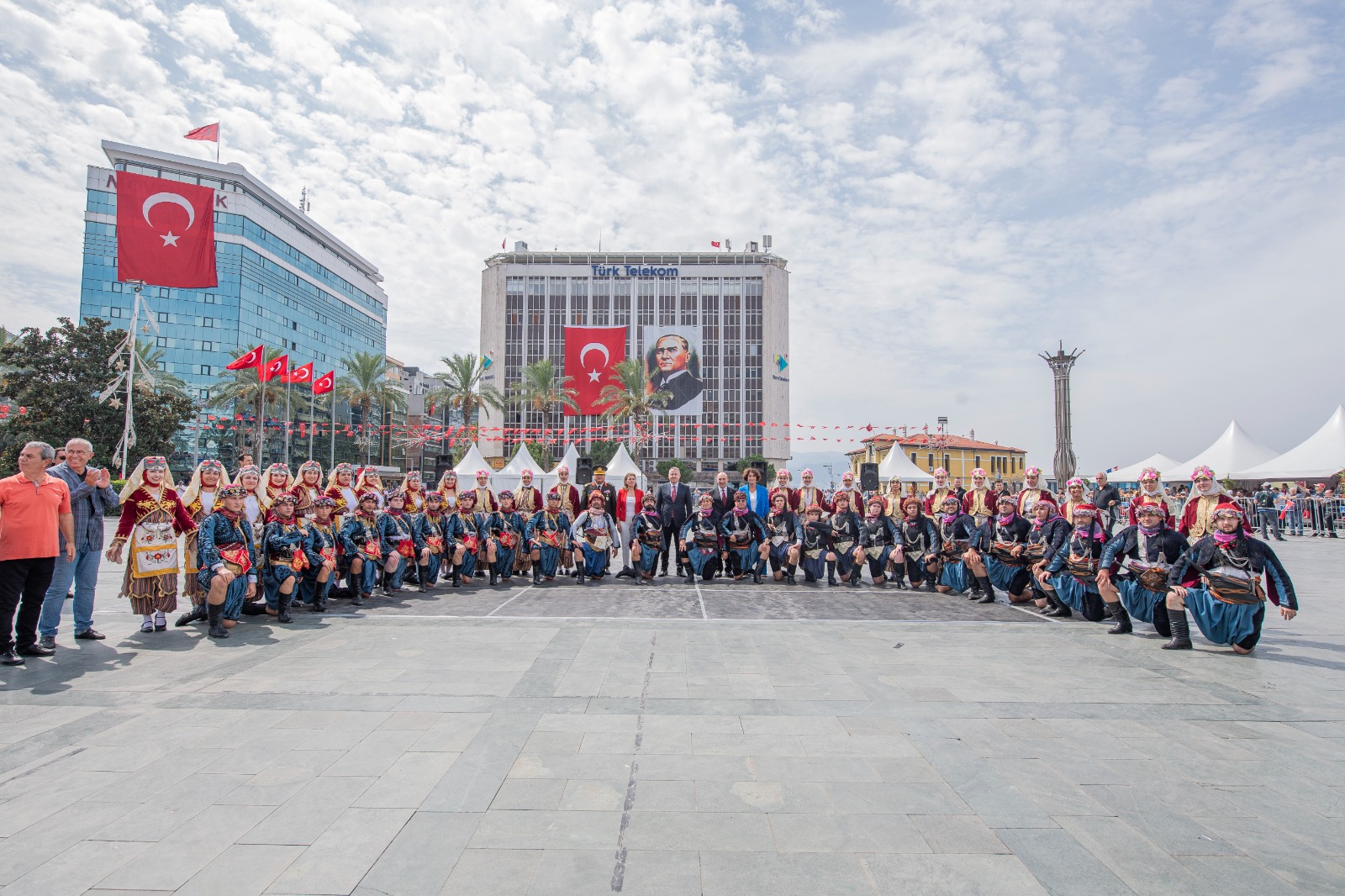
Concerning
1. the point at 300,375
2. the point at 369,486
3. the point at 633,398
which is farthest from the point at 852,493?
the point at 633,398

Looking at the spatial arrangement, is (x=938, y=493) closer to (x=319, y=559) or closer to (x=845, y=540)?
(x=845, y=540)

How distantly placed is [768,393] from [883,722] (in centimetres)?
6664

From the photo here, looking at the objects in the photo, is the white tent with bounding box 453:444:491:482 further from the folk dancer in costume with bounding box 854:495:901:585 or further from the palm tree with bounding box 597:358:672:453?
the folk dancer in costume with bounding box 854:495:901:585

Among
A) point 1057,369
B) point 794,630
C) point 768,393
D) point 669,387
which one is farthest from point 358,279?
point 794,630

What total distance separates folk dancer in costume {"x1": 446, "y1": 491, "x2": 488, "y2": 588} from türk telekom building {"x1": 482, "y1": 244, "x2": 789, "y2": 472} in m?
58.1

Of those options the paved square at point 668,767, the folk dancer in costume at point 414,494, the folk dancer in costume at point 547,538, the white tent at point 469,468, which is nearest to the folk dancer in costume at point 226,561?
the paved square at point 668,767

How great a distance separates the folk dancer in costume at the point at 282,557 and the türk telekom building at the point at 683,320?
6086 cm

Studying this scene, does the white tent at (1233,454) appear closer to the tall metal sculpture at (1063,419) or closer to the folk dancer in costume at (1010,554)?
the tall metal sculpture at (1063,419)

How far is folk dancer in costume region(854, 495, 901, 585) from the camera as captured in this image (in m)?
11.0

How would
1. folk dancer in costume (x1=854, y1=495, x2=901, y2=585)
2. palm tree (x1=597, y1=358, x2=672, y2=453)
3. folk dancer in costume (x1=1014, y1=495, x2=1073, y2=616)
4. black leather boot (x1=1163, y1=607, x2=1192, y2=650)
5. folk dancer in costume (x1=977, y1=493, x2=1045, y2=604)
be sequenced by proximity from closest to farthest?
black leather boot (x1=1163, y1=607, x2=1192, y2=650) < folk dancer in costume (x1=1014, y1=495, x2=1073, y2=616) < folk dancer in costume (x1=977, y1=493, x2=1045, y2=604) < folk dancer in costume (x1=854, y1=495, x2=901, y2=585) < palm tree (x1=597, y1=358, x2=672, y2=453)

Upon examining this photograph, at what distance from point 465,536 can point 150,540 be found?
4221 millimetres

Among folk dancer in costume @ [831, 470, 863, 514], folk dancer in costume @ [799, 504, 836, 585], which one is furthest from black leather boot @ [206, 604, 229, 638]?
folk dancer in costume @ [831, 470, 863, 514]

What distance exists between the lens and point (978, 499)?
11070mm

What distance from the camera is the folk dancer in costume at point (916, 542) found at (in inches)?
421
